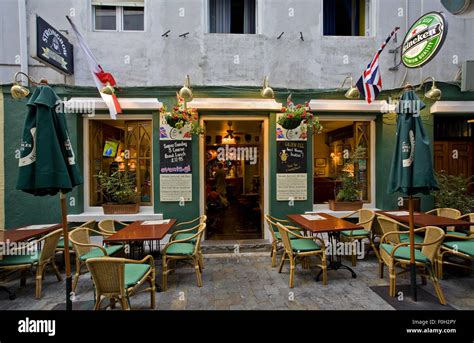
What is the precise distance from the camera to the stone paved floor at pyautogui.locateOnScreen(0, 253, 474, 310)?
12.7 feet

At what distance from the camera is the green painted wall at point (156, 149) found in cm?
603

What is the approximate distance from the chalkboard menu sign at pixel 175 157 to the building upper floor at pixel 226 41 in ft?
5.14

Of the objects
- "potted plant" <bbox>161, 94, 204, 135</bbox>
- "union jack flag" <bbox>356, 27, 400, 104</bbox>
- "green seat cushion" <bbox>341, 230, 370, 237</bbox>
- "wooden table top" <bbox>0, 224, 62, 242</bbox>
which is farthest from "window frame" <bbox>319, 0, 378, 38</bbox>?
"wooden table top" <bbox>0, 224, 62, 242</bbox>

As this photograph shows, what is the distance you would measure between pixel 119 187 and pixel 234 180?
21.5 ft

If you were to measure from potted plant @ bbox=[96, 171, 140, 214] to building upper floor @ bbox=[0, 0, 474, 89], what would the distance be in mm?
2342

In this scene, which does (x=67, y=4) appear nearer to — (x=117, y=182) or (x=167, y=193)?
(x=117, y=182)

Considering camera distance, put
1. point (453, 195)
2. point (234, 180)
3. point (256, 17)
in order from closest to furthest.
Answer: point (453, 195) → point (256, 17) → point (234, 180)

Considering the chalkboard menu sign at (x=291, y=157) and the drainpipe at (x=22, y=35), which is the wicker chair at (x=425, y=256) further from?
the drainpipe at (x=22, y=35)

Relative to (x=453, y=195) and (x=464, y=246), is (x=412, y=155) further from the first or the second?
(x=453, y=195)

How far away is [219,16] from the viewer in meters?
6.66

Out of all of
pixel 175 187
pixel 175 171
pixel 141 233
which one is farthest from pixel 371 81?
pixel 141 233

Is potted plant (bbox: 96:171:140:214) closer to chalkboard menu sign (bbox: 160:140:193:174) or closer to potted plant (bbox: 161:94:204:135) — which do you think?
chalkboard menu sign (bbox: 160:140:193:174)

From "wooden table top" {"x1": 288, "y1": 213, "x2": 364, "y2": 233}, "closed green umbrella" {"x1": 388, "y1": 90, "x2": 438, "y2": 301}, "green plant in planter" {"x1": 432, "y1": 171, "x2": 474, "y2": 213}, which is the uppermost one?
"closed green umbrella" {"x1": 388, "y1": 90, "x2": 438, "y2": 301}
